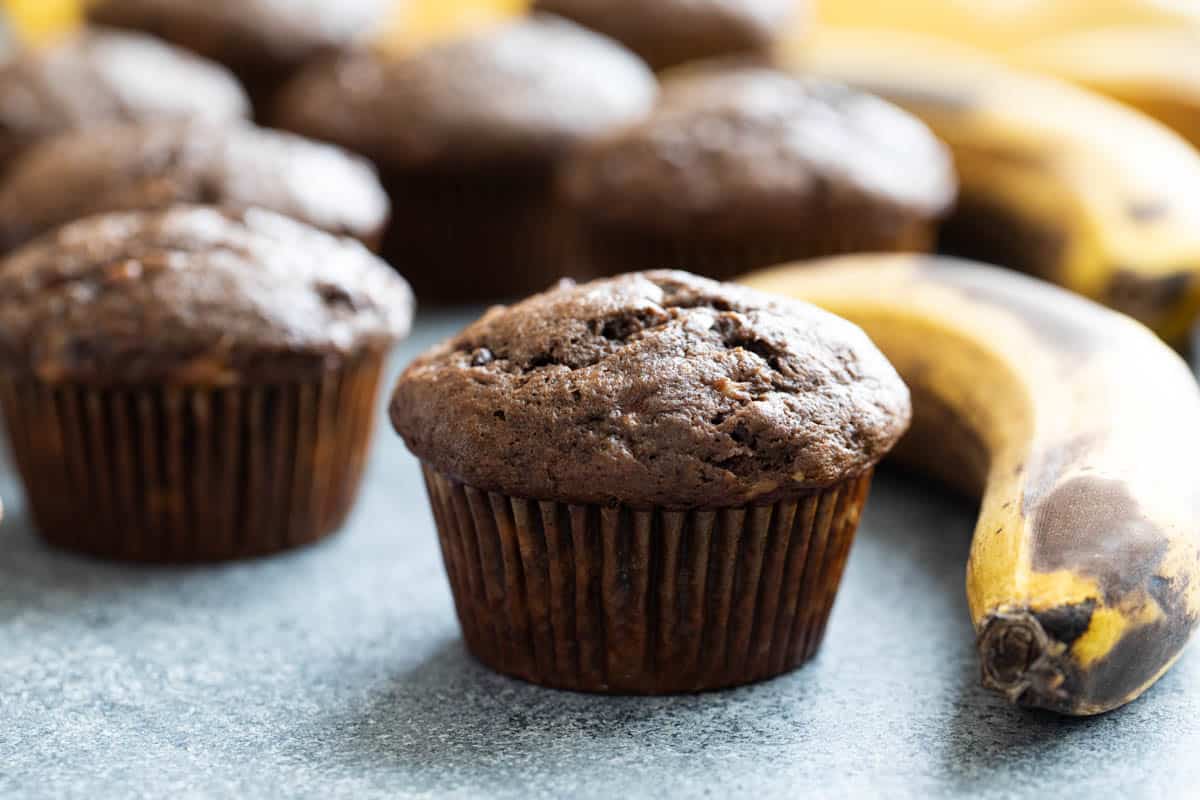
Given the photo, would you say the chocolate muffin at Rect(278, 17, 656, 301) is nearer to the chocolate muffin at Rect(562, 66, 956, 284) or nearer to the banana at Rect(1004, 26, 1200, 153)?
the chocolate muffin at Rect(562, 66, 956, 284)

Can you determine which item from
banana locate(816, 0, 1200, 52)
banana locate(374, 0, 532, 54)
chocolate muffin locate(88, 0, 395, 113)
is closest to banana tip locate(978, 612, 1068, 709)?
chocolate muffin locate(88, 0, 395, 113)

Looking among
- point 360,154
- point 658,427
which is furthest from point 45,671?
→ point 360,154

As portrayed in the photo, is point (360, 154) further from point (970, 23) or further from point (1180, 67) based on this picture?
point (970, 23)

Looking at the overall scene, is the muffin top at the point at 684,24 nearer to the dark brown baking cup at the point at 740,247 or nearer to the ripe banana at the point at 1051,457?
the dark brown baking cup at the point at 740,247

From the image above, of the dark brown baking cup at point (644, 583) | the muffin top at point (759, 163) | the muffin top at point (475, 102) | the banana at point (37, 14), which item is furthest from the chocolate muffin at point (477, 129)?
the banana at point (37, 14)

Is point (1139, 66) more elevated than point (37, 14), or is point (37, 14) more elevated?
point (1139, 66)

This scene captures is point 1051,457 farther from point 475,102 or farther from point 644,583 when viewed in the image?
point 475,102

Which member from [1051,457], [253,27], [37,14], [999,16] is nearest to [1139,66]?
[999,16]
